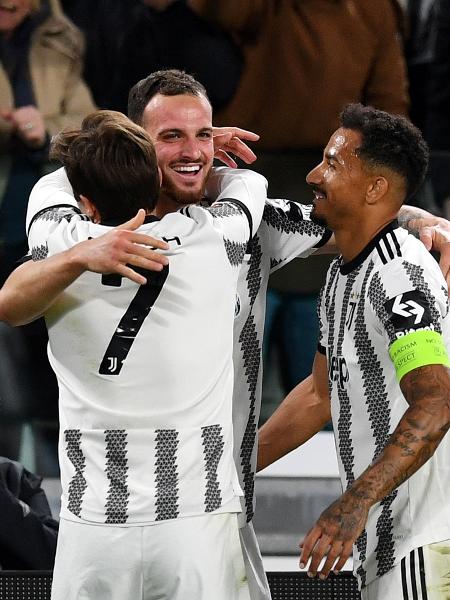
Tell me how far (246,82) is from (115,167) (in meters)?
3.02

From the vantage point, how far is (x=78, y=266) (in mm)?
1809

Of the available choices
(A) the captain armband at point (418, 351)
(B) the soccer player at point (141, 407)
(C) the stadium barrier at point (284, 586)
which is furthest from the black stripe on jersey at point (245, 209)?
(C) the stadium barrier at point (284, 586)

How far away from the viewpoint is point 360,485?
6.10ft

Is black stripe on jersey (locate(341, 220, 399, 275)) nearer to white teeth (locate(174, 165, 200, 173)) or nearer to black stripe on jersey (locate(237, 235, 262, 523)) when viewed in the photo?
black stripe on jersey (locate(237, 235, 262, 523))

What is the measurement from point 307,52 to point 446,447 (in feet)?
10.2

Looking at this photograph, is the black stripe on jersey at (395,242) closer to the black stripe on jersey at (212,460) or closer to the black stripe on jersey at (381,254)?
the black stripe on jersey at (381,254)

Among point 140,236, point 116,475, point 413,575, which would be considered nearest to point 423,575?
point 413,575

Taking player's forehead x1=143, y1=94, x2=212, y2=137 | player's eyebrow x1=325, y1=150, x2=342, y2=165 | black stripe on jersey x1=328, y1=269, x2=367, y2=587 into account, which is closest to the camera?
black stripe on jersey x1=328, y1=269, x2=367, y2=587

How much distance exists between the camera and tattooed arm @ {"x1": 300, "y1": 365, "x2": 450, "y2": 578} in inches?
72.1

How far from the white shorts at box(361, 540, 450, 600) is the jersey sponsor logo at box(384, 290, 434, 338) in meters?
0.42

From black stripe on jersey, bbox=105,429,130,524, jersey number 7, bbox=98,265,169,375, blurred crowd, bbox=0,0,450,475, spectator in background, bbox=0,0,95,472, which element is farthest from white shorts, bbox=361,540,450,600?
spectator in background, bbox=0,0,95,472

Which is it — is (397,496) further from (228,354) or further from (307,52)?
(307,52)

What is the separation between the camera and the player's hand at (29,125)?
473cm

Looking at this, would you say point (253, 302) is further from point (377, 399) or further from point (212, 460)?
point (212, 460)
